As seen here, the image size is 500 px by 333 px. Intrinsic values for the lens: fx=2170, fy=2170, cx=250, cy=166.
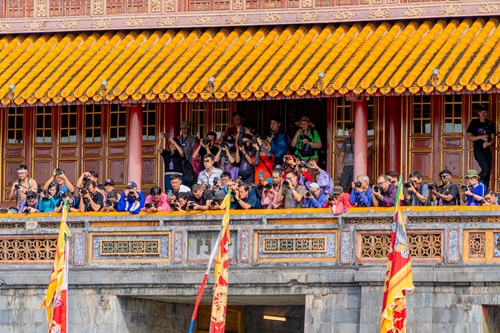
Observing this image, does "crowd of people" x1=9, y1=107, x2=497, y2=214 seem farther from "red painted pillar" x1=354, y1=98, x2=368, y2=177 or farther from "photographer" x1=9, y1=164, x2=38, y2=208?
"red painted pillar" x1=354, y1=98, x2=368, y2=177

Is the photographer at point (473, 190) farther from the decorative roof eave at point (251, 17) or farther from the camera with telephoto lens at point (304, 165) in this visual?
the decorative roof eave at point (251, 17)

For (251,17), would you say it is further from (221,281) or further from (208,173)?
(221,281)

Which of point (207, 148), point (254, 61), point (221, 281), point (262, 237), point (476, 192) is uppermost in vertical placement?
point (254, 61)

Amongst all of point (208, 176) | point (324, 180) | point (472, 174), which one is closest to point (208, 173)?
point (208, 176)

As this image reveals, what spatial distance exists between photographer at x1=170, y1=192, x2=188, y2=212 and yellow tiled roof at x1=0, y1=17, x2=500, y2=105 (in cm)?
269

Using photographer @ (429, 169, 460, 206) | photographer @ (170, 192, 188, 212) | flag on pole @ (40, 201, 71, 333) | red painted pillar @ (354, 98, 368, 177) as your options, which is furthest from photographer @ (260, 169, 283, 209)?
flag on pole @ (40, 201, 71, 333)

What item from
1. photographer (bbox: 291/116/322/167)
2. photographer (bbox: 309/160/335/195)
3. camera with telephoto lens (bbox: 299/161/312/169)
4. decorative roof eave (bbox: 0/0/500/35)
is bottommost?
photographer (bbox: 309/160/335/195)

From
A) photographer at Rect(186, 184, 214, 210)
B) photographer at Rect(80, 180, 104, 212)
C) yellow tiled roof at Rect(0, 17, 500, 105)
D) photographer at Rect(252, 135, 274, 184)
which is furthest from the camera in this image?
photographer at Rect(252, 135, 274, 184)

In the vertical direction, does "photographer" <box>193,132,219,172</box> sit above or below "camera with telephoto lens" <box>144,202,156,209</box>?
above

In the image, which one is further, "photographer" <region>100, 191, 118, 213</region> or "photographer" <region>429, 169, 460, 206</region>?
"photographer" <region>100, 191, 118, 213</region>

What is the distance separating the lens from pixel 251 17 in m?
52.8

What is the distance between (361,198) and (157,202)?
4.84 m

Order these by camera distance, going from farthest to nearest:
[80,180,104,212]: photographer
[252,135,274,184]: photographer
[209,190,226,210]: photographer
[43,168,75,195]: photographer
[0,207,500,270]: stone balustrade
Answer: [43,168,75,195]: photographer
[252,135,274,184]: photographer
[80,180,104,212]: photographer
[209,190,226,210]: photographer
[0,207,500,270]: stone balustrade

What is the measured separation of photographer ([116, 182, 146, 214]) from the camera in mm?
49031
